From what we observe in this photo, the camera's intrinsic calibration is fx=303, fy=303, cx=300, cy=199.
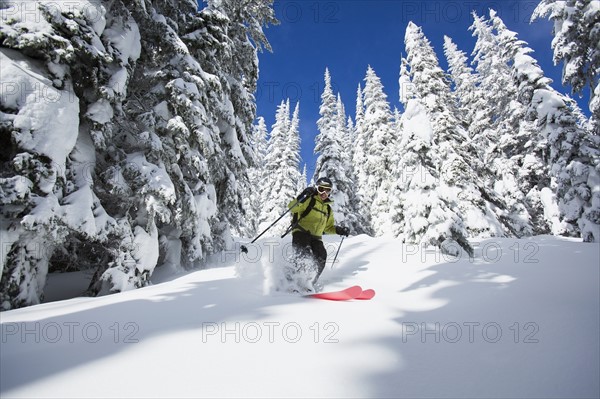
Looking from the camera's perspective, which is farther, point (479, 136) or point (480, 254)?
point (479, 136)

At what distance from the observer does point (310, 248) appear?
638 cm

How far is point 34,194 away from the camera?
16.8 feet

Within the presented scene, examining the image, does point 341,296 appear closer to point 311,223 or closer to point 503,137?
point 311,223

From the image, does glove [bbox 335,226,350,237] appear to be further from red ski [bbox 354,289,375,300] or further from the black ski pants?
red ski [bbox 354,289,375,300]

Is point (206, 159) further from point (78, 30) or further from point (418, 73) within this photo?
point (418, 73)

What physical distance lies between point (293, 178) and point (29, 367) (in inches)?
1238

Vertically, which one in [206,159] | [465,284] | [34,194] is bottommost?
[465,284]

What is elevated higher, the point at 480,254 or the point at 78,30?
the point at 78,30

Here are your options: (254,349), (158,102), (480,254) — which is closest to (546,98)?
(480,254)

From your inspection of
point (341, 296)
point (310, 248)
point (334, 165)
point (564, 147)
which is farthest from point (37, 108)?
point (334, 165)

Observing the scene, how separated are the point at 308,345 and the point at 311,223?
12.4 ft

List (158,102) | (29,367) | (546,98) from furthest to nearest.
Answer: (546,98)
(158,102)
(29,367)

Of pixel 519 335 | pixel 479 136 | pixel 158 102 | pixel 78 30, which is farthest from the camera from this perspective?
pixel 479 136

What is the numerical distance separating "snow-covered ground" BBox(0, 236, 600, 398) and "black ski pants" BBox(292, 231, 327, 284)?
1362 mm
